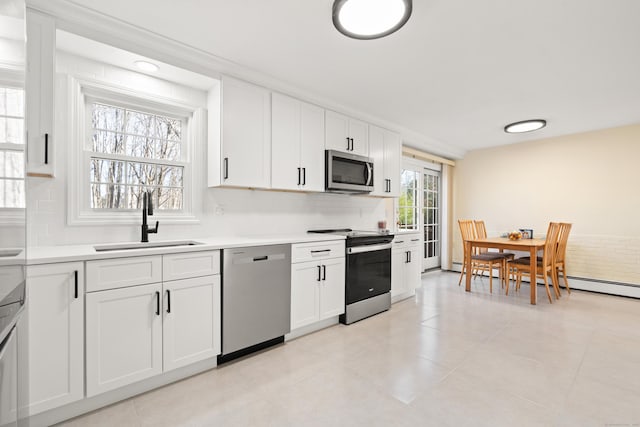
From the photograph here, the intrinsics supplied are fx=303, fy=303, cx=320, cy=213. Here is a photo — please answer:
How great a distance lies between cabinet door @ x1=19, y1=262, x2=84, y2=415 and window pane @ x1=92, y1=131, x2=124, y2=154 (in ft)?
3.60

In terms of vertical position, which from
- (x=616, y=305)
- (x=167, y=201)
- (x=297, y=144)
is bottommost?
(x=616, y=305)

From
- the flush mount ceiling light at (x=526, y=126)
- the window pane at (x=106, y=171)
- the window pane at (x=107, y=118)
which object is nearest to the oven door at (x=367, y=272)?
the window pane at (x=106, y=171)

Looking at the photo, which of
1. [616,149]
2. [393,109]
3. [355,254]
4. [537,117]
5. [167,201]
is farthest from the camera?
[616,149]

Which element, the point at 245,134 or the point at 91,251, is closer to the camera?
the point at 91,251

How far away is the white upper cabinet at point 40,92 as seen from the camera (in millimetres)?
1775

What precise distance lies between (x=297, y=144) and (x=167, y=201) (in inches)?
54.2

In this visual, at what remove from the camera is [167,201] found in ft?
8.87

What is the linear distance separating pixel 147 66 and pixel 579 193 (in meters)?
6.02

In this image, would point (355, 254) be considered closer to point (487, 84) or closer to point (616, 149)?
point (487, 84)

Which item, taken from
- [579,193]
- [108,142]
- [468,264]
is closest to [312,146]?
[108,142]

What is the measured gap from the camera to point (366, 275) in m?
3.42

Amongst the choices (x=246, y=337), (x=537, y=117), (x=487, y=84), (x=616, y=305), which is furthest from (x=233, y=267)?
(x=616, y=305)

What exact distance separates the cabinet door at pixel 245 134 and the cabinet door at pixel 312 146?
0.43m

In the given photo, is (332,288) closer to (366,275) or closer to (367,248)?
(366,275)
